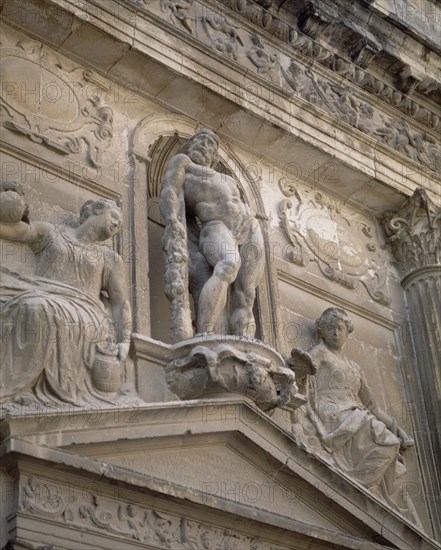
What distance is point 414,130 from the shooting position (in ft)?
36.2

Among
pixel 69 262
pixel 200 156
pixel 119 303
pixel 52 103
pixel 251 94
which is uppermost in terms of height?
pixel 251 94

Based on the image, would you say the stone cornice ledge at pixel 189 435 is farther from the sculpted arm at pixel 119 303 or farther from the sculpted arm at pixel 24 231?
the sculpted arm at pixel 24 231

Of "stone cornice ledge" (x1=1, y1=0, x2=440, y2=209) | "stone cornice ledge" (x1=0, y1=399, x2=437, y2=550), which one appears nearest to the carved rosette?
"stone cornice ledge" (x1=0, y1=399, x2=437, y2=550)

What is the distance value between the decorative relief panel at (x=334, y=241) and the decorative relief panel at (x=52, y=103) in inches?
67.3

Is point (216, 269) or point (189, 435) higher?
point (216, 269)

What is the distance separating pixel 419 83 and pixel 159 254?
329 cm

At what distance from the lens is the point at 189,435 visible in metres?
7.50

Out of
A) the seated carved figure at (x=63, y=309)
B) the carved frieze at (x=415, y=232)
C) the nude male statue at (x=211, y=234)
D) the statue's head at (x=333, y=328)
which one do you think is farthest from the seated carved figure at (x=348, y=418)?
the seated carved figure at (x=63, y=309)

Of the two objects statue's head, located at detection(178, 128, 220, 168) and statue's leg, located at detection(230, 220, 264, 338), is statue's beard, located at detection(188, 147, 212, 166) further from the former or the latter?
statue's leg, located at detection(230, 220, 264, 338)

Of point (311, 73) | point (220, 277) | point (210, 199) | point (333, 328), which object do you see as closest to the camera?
point (220, 277)

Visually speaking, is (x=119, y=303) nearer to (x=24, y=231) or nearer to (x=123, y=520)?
(x=24, y=231)

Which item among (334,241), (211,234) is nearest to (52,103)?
(211,234)

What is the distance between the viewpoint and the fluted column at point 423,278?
31.9 feet

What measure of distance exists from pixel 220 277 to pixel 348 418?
136 cm
